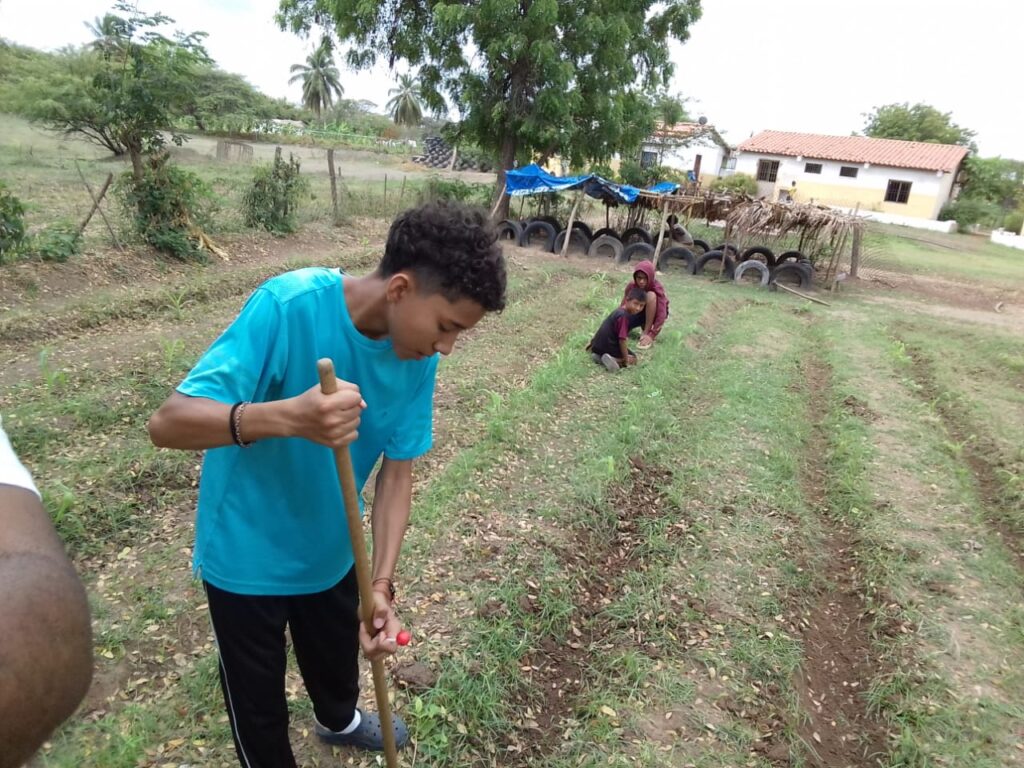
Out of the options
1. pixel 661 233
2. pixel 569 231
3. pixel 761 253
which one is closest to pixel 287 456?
pixel 661 233

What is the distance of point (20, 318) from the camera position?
629cm

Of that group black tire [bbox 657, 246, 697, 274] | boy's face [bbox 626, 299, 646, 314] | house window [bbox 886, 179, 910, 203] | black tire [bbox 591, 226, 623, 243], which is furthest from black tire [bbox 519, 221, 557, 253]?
house window [bbox 886, 179, 910, 203]

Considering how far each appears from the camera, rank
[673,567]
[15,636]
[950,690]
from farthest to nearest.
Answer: [673,567] → [950,690] → [15,636]

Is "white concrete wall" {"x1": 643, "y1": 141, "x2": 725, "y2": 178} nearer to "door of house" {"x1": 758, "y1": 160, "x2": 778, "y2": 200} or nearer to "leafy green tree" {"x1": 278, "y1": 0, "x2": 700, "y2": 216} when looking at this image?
"door of house" {"x1": 758, "y1": 160, "x2": 778, "y2": 200}

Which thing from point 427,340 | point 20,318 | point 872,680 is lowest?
point 872,680

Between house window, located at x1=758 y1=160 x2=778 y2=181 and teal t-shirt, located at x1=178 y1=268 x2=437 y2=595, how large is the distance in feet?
128

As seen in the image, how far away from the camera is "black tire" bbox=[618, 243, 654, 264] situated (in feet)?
50.5

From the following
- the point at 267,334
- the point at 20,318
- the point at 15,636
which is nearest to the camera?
the point at 15,636

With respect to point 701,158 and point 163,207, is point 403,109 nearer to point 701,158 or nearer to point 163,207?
point 701,158

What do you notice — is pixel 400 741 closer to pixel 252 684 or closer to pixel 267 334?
pixel 252 684

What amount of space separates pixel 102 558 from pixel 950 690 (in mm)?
4368

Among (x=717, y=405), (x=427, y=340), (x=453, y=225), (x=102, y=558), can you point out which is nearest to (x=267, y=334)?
(x=427, y=340)

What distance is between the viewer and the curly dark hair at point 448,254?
1.51 meters

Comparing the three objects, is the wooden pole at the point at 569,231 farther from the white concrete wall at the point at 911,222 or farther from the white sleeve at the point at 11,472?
the white concrete wall at the point at 911,222
